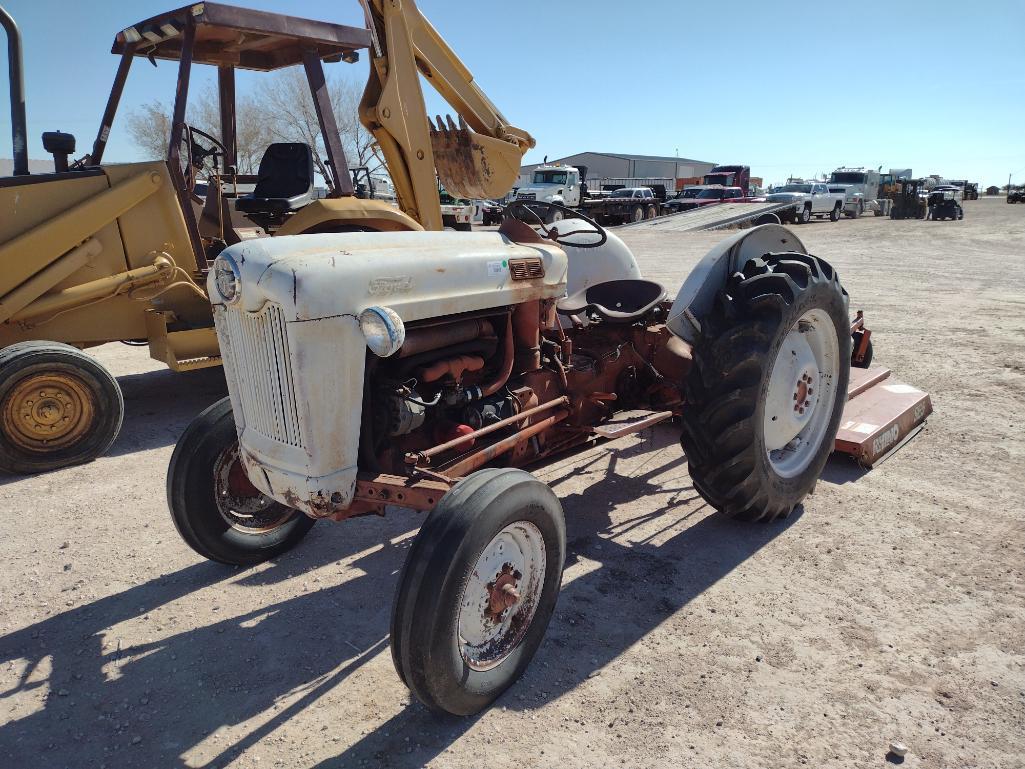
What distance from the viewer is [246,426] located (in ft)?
8.74

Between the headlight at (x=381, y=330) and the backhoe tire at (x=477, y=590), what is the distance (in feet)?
1.61

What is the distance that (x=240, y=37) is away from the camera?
5.36 m

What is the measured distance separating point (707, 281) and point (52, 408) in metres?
3.87

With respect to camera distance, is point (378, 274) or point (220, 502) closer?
point (378, 274)

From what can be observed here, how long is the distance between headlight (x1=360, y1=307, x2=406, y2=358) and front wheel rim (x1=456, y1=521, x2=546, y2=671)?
69 centimetres

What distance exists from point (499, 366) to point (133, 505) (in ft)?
7.49

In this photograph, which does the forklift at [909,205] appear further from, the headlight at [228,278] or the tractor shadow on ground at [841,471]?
the headlight at [228,278]

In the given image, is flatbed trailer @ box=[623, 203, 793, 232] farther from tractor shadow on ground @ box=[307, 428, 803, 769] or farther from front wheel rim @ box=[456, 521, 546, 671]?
front wheel rim @ box=[456, 521, 546, 671]

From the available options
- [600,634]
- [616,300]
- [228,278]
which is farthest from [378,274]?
[616,300]

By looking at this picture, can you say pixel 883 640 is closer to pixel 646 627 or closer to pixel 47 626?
pixel 646 627

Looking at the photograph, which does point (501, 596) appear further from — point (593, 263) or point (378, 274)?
point (593, 263)

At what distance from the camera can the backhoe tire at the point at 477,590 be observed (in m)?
2.15

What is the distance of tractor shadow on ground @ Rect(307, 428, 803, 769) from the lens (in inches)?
91.7

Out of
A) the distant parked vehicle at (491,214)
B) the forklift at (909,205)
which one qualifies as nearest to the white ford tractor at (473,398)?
the distant parked vehicle at (491,214)
